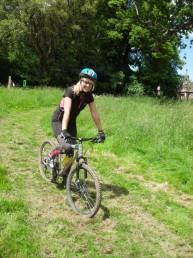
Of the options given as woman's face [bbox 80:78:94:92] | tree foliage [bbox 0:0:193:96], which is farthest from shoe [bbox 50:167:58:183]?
tree foliage [bbox 0:0:193:96]

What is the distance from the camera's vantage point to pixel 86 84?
21.9 ft

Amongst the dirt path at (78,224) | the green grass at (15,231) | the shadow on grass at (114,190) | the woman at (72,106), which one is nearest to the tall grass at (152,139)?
the dirt path at (78,224)

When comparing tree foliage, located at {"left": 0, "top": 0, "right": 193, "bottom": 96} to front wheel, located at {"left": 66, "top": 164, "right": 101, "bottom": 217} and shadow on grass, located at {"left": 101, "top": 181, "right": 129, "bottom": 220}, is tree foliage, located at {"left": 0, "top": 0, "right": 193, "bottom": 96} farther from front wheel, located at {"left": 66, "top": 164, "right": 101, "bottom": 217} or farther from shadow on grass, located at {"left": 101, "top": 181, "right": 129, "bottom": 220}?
front wheel, located at {"left": 66, "top": 164, "right": 101, "bottom": 217}

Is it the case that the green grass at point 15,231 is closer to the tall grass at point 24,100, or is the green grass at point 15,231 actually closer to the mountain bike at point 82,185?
the mountain bike at point 82,185

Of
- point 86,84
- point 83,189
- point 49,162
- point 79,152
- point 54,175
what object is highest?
point 86,84

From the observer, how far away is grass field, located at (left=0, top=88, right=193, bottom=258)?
553cm

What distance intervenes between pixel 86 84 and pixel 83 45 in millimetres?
35542

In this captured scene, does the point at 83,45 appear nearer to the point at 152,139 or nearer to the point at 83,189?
the point at 152,139

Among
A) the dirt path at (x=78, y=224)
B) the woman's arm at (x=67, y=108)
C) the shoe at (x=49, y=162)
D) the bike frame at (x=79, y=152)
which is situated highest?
the woman's arm at (x=67, y=108)

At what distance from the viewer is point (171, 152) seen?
9922mm

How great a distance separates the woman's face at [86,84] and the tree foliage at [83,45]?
2031 cm

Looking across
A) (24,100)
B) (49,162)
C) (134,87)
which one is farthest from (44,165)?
(134,87)

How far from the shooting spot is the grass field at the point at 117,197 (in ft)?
18.1

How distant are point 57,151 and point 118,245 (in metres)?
2.47
